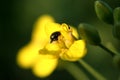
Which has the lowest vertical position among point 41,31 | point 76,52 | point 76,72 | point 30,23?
point 30,23

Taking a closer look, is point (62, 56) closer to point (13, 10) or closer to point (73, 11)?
point (73, 11)

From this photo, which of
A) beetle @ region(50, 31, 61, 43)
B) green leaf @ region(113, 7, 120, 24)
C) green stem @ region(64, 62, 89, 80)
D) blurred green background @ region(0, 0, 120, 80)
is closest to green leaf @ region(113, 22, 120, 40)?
green leaf @ region(113, 7, 120, 24)

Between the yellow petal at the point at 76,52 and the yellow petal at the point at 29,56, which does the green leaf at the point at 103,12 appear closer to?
the yellow petal at the point at 76,52

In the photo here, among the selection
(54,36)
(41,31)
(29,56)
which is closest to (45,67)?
(29,56)

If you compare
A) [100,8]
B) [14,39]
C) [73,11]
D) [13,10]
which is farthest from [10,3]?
[100,8]

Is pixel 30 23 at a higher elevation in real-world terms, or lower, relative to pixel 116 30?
lower

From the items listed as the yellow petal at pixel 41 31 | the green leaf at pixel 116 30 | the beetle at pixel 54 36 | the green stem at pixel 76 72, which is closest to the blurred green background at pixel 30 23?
the yellow petal at pixel 41 31

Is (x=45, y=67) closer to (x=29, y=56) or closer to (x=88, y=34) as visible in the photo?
(x=29, y=56)
